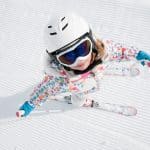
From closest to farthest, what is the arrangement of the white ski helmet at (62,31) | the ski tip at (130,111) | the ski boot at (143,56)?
the white ski helmet at (62,31), the ski boot at (143,56), the ski tip at (130,111)

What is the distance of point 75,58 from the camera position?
1845mm

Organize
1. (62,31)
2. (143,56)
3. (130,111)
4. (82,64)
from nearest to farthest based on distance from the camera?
1. (62,31)
2. (82,64)
3. (143,56)
4. (130,111)

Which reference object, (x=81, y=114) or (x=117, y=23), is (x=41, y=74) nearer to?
(x=81, y=114)

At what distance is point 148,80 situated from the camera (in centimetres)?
237

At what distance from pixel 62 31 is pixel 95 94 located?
714 millimetres

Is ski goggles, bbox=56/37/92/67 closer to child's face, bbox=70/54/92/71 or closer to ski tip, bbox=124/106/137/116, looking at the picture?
child's face, bbox=70/54/92/71

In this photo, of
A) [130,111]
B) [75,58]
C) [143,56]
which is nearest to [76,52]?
[75,58]

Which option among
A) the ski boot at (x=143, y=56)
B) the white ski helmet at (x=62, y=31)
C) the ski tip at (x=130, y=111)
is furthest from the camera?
the ski tip at (x=130, y=111)

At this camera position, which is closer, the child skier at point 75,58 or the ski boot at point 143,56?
the child skier at point 75,58

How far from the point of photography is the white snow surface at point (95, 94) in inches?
90.4

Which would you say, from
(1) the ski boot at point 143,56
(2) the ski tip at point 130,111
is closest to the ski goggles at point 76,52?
(1) the ski boot at point 143,56

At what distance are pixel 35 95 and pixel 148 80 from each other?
26.0 inches

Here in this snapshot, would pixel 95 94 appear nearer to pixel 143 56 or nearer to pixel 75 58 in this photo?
pixel 143 56

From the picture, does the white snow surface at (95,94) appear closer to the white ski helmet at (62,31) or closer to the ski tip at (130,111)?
the ski tip at (130,111)
